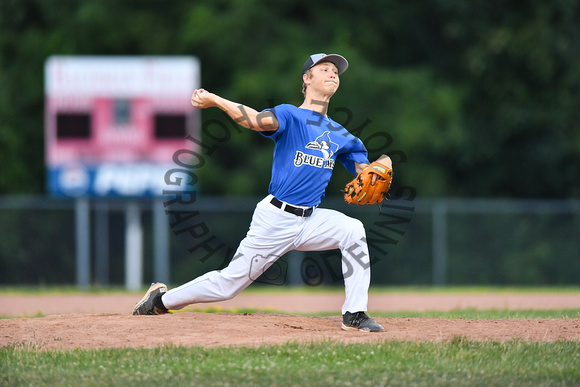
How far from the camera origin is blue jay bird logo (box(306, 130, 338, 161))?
250 inches

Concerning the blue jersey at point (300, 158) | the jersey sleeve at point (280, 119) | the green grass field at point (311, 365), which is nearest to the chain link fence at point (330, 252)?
the blue jersey at point (300, 158)

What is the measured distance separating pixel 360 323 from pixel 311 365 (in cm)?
113

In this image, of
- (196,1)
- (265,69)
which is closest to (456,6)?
(265,69)

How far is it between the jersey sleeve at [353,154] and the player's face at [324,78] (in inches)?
18.3

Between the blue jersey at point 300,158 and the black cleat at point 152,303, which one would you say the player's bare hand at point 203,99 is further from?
the black cleat at point 152,303

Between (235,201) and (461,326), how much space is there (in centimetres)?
1186

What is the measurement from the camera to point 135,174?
625 inches

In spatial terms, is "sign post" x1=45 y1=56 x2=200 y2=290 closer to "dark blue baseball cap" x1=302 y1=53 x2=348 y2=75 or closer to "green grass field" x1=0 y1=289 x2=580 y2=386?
"dark blue baseball cap" x1=302 y1=53 x2=348 y2=75

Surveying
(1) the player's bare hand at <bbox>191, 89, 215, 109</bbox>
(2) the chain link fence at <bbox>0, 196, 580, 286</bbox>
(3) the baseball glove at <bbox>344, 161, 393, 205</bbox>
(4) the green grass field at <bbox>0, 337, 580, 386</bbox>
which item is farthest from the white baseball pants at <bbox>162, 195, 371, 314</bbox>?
(2) the chain link fence at <bbox>0, 196, 580, 286</bbox>

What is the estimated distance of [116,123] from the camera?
52.5ft

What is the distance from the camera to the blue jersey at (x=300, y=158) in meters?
6.30

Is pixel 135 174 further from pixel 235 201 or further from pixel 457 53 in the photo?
pixel 457 53

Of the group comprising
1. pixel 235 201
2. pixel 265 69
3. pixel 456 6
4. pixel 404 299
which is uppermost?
pixel 456 6

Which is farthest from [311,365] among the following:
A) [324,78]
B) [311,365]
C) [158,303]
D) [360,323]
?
[324,78]
